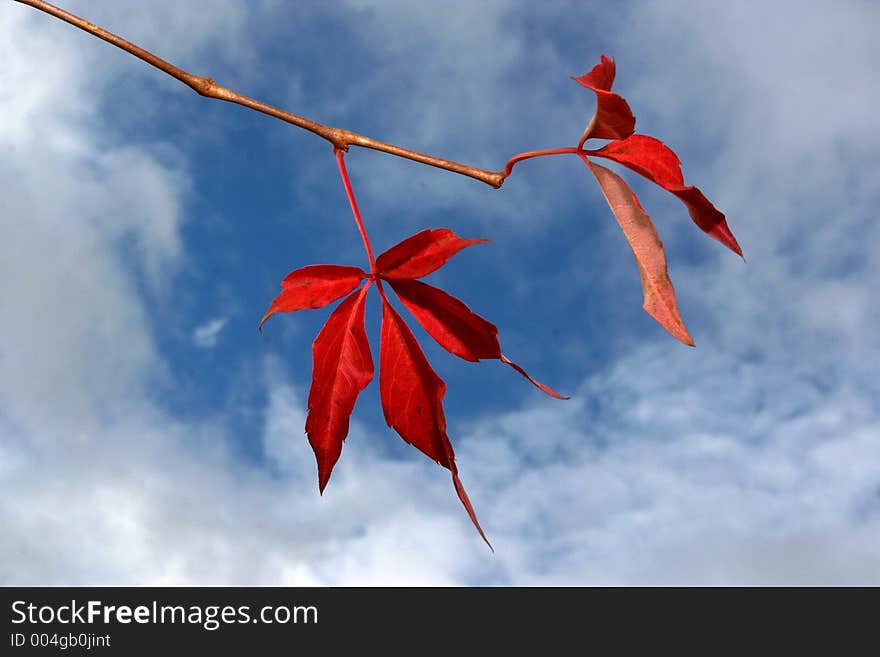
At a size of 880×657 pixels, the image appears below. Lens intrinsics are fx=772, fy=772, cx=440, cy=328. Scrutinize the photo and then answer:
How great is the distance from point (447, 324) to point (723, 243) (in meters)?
0.42

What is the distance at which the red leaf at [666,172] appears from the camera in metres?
1.11

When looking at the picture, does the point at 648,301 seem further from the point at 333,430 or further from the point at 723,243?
the point at 333,430

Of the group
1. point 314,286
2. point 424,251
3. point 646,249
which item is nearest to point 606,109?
point 646,249

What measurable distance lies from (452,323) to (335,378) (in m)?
0.20

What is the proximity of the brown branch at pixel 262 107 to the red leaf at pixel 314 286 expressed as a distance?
0.68 ft

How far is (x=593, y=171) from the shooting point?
1194 millimetres

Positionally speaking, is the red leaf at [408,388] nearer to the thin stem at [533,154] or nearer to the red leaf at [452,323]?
the red leaf at [452,323]

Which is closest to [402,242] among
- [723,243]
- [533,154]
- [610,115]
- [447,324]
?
[447,324]

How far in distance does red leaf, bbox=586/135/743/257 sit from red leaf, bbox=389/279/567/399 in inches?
12.7

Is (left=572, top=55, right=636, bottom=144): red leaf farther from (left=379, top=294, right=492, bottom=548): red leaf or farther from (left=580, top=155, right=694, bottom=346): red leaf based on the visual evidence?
(left=379, top=294, right=492, bottom=548): red leaf

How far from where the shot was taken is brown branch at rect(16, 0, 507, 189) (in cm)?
121

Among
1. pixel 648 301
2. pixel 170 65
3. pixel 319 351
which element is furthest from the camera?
pixel 170 65

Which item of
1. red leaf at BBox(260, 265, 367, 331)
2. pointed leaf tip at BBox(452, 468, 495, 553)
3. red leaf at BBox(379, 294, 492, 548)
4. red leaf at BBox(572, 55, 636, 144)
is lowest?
pointed leaf tip at BBox(452, 468, 495, 553)

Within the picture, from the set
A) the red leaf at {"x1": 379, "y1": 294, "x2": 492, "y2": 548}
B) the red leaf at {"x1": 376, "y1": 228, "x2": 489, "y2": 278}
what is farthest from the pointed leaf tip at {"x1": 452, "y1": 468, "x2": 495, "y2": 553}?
the red leaf at {"x1": 376, "y1": 228, "x2": 489, "y2": 278}
